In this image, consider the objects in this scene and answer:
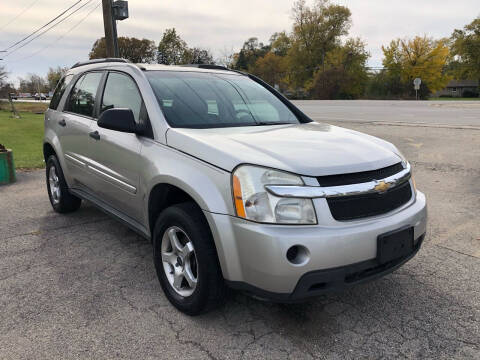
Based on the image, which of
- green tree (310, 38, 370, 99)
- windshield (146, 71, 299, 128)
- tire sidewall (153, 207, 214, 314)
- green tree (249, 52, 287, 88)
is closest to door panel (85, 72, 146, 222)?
windshield (146, 71, 299, 128)

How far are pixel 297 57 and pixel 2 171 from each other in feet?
203

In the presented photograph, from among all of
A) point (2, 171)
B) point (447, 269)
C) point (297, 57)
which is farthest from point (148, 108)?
point (297, 57)

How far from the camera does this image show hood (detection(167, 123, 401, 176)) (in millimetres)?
2404

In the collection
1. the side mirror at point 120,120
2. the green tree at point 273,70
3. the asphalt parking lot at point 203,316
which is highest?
the green tree at point 273,70

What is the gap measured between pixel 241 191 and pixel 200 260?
53cm

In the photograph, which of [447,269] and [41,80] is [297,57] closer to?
[447,269]

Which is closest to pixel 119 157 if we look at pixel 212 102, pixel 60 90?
pixel 212 102

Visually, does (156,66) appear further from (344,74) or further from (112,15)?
(344,74)

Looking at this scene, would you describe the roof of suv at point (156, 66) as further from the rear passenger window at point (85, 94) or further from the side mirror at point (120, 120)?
the side mirror at point (120, 120)

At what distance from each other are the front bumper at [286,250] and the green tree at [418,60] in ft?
194

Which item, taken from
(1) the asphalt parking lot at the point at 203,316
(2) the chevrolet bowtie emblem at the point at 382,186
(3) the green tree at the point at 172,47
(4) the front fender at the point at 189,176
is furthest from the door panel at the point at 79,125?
(3) the green tree at the point at 172,47

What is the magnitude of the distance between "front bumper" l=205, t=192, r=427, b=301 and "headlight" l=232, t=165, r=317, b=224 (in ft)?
0.15

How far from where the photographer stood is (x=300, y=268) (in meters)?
2.23

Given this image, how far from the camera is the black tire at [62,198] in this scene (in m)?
4.86
